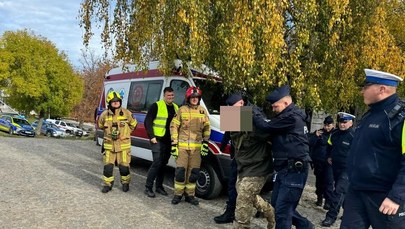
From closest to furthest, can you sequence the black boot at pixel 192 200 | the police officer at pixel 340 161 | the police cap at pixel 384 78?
the police cap at pixel 384 78
the police officer at pixel 340 161
the black boot at pixel 192 200

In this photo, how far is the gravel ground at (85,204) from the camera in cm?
500

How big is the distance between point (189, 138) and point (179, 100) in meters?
1.17

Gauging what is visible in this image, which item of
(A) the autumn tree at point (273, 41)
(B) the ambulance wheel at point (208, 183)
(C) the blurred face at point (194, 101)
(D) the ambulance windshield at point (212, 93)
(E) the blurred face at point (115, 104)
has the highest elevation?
(A) the autumn tree at point (273, 41)

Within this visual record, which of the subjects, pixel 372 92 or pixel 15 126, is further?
pixel 15 126

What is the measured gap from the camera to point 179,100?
23.0ft

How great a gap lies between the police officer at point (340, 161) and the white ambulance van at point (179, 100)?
5.27 ft

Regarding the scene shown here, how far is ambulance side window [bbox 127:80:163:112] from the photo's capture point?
7.63 meters

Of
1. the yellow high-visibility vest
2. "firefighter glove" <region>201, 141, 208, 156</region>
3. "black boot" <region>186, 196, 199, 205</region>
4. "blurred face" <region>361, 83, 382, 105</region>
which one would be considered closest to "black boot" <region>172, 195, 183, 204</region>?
"black boot" <region>186, 196, 199, 205</region>

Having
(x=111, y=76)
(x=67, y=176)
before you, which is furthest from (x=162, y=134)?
(x=111, y=76)

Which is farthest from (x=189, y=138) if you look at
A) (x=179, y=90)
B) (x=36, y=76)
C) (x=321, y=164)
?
(x=36, y=76)

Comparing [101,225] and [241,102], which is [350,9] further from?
[101,225]

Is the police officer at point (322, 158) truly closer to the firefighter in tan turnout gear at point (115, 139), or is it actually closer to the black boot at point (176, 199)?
the black boot at point (176, 199)

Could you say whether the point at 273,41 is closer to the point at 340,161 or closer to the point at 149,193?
the point at 340,161

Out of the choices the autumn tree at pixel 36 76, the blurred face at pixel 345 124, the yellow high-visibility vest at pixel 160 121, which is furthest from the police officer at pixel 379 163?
the autumn tree at pixel 36 76
